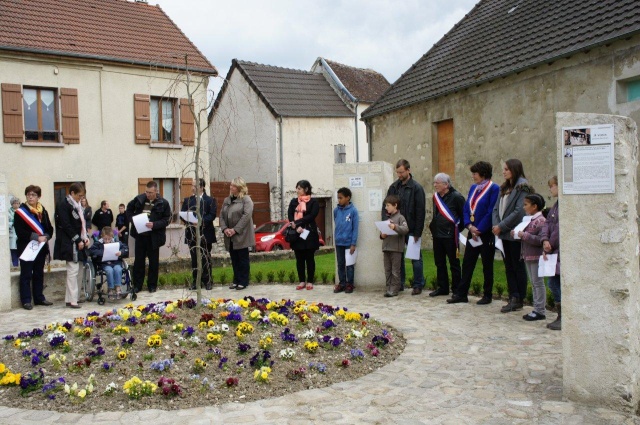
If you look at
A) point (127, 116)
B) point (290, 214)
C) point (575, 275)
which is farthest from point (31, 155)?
point (575, 275)

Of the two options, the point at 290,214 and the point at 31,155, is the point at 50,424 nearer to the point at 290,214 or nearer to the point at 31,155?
the point at 290,214

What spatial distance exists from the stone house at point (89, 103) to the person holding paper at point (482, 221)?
37.3 feet

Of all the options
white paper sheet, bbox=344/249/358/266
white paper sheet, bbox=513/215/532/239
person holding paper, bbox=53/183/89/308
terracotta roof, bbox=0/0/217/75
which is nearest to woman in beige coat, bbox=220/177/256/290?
white paper sheet, bbox=344/249/358/266

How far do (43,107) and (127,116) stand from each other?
2.74 metres

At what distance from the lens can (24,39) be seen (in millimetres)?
20062

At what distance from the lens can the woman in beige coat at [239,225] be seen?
463 inches

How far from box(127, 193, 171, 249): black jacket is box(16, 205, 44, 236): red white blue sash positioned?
1.66 m

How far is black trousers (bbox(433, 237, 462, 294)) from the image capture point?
10180 millimetres

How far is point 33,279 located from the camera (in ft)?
35.0

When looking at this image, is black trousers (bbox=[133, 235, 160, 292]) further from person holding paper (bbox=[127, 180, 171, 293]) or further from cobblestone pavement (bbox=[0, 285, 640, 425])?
cobblestone pavement (bbox=[0, 285, 640, 425])

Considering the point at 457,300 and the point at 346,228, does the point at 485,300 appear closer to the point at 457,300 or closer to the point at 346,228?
the point at 457,300

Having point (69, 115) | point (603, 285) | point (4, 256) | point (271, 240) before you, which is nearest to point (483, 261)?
point (603, 285)

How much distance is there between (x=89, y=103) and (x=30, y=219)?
11800mm

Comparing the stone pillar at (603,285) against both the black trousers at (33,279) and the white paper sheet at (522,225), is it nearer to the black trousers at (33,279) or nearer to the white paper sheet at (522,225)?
the white paper sheet at (522,225)
